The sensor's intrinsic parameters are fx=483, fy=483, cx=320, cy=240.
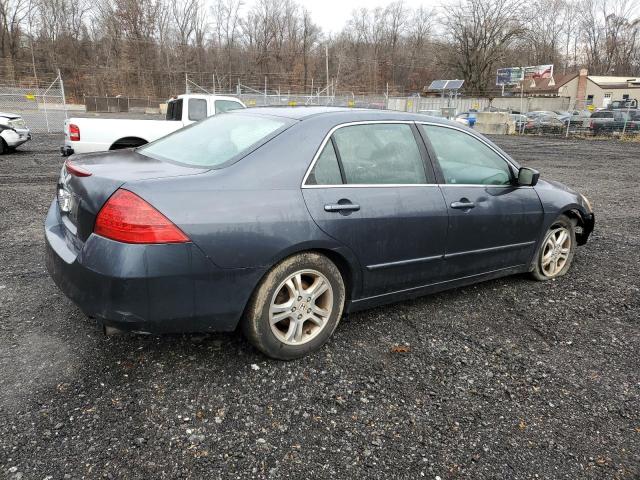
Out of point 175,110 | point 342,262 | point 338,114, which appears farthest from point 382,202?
point 175,110

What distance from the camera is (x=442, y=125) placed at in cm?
378

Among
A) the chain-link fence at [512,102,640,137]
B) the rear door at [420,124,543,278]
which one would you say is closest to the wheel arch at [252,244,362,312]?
the rear door at [420,124,543,278]

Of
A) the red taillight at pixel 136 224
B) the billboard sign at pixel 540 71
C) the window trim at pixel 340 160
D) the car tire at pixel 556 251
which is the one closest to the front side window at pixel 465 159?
the window trim at pixel 340 160

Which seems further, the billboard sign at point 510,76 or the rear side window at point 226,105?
the billboard sign at point 510,76

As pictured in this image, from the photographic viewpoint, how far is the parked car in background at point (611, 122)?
25234 mm

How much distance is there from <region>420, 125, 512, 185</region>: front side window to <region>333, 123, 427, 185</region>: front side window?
0.23 m

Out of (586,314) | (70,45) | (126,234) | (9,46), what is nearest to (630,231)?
(586,314)

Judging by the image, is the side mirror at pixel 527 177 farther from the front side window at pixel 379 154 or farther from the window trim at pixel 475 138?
the front side window at pixel 379 154

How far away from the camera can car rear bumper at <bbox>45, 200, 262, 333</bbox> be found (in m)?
2.40

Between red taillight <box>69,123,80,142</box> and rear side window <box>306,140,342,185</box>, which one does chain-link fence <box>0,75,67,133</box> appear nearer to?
red taillight <box>69,123,80,142</box>

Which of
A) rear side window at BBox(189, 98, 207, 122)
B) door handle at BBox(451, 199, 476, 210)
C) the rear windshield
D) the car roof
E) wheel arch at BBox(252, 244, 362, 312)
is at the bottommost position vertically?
wheel arch at BBox(252, 244, 362, 312)

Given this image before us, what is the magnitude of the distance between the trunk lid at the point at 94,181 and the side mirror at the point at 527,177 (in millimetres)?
2641

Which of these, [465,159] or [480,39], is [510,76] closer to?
[480,39]

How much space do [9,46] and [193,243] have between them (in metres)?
66.2
